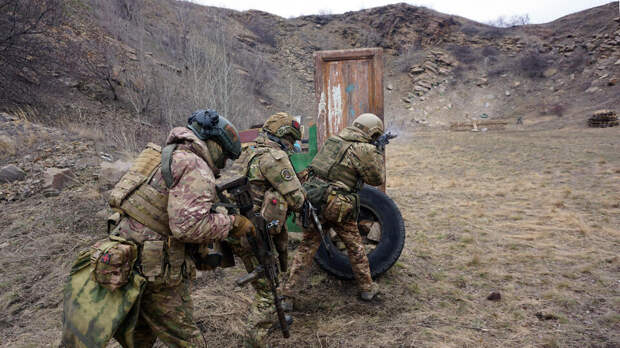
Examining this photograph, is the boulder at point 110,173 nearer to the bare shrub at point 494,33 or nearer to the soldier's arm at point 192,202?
the soldier's arm at point 192,202

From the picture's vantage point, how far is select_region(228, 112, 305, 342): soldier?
8.68 ft

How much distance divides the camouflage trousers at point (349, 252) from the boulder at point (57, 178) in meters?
5.26

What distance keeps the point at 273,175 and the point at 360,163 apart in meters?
0.95

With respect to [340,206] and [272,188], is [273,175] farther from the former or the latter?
[340,206]

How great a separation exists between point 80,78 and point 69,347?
43.7 ft

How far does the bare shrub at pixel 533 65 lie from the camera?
26.7 metres

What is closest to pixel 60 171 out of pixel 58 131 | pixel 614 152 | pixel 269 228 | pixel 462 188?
pixel 58 131

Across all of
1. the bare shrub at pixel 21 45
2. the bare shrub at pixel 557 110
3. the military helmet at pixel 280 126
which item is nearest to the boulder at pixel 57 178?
the bare shrub at pixel 21 45

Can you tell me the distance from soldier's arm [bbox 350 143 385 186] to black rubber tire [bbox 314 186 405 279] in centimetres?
62

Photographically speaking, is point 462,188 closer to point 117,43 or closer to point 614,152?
point 614,152

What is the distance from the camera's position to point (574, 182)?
24.0 ft

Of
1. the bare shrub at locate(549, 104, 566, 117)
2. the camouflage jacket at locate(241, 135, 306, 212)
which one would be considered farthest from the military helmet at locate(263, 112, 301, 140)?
the bare shrub at locate(549, 104, 566, 117)

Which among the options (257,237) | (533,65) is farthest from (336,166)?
(533,65)

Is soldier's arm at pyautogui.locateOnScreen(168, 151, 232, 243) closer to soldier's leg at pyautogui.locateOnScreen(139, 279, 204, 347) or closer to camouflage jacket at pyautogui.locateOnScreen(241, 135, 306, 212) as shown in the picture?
soldier's leg at pyautogui.locateOnScreen(139, 279, 204, 347)
